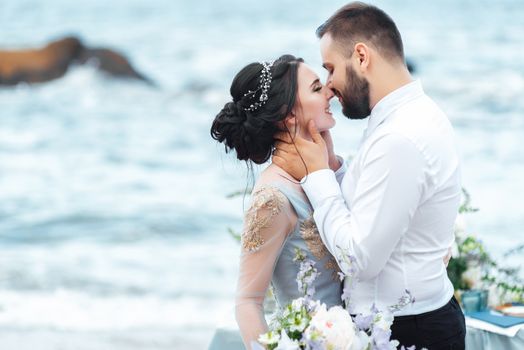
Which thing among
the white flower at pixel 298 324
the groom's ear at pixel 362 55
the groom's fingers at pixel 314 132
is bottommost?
the white flower at pixel 298 324

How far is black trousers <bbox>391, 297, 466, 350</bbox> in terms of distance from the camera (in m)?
2.13

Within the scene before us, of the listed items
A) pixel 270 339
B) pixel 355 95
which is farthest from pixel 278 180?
pixel 270 339

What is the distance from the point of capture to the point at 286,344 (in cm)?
169

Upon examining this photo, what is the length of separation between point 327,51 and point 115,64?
14472mm

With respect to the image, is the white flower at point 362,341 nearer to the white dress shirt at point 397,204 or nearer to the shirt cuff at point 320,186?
the white dress shirt at point 397,204

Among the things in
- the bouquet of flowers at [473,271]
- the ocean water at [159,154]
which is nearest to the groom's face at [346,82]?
the ocean water at [159,154]

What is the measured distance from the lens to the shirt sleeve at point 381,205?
1938 millimetres

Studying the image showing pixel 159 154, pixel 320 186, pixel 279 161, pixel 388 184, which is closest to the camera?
pixel 388 184

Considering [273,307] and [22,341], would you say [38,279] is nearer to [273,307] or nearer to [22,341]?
[22,341]

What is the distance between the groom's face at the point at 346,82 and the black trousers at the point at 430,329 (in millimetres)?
497

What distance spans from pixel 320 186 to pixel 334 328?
0.45 metres

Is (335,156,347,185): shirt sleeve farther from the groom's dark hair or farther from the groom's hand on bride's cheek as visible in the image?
the groom's dark hair

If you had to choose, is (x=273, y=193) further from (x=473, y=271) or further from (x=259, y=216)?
(x=473, y=271)

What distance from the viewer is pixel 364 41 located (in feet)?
6.98
